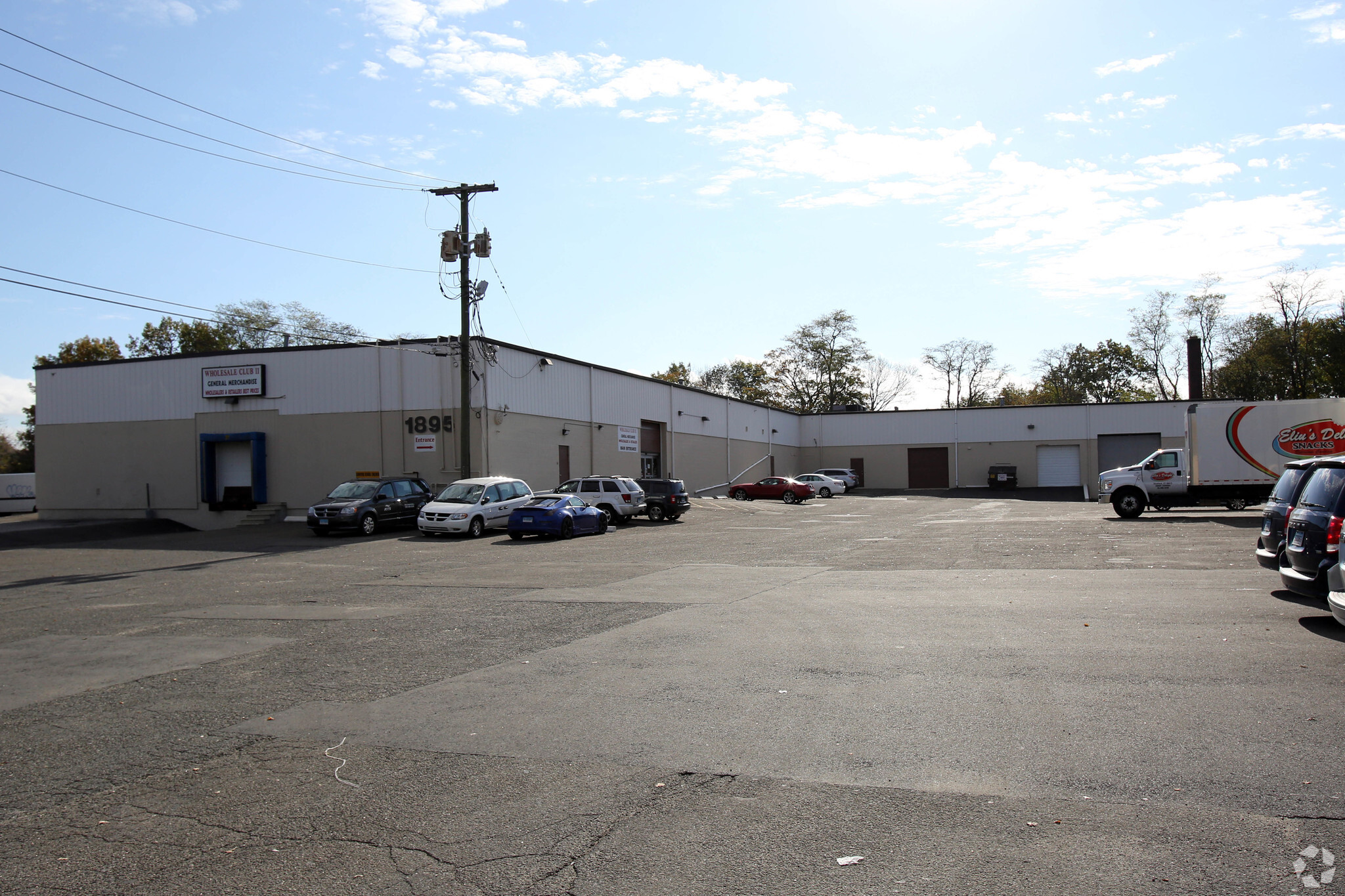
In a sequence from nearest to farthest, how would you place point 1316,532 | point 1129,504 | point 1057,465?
point 1316,532 < point 1129,504 < point 1057,465

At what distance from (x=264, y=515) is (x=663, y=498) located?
50.3 ft

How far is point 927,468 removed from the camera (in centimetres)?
6431

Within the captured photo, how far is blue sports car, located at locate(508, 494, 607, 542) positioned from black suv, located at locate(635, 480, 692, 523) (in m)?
5.84

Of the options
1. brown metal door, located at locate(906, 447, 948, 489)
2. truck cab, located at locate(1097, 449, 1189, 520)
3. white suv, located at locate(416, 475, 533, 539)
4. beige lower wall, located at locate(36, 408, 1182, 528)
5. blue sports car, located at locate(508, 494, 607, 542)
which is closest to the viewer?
blue sports car, located at locate(508, 494, 607, 542)


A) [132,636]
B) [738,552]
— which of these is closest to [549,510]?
[738,552]

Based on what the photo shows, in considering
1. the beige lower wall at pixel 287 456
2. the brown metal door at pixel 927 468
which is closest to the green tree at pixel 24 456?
the beige lower wall at pixel 287 456

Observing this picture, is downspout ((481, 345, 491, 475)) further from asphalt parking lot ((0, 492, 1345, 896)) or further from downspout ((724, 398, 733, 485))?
downspout ((724, 398, 733, 485))

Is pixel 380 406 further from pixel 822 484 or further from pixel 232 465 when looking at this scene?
pixel 822 484

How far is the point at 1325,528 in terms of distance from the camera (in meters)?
9.86

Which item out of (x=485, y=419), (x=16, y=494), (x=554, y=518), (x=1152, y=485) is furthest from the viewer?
(x=16, y=494)

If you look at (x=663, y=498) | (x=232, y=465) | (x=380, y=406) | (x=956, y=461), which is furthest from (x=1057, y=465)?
(x=232, y=465)

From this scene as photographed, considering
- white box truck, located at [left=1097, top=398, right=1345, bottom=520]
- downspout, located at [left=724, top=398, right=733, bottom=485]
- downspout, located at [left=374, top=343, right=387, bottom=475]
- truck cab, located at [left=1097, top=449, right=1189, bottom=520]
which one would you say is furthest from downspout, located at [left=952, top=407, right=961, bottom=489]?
downspout, located at [left=374, top=343, right=387, bottom=475]

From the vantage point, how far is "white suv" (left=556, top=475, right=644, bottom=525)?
31656mm

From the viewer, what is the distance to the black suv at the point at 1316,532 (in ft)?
32.1
